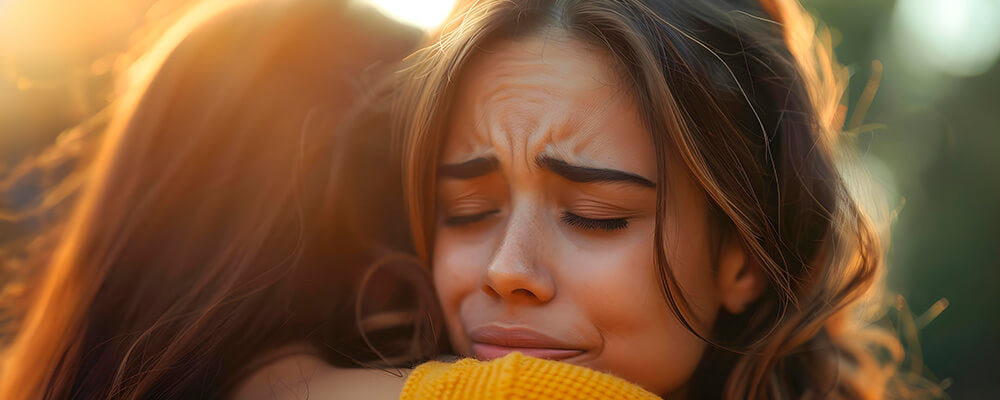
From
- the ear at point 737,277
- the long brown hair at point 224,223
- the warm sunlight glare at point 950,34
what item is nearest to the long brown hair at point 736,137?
the ear at point 737,277

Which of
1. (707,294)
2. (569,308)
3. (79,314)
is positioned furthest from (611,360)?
(79,314)

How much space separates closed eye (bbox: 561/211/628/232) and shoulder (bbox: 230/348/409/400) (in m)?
0.34

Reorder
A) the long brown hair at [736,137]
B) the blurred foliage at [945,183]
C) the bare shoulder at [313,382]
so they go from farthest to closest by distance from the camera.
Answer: the blurred foliage at [945,183] → the long brown hair at [736,137] → the bare shoulder at [313,382]

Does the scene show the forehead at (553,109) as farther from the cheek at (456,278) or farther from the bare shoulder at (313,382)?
the bare shoulder at (313,382)

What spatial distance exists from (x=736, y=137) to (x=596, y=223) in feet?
0.95

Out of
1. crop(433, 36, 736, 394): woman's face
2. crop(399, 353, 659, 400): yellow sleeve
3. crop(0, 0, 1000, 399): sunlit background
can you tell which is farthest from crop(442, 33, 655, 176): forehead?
crop(0, 0, 1000, 399): sunlit background

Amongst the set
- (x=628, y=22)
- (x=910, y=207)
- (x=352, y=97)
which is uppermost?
(x=628, y=22)

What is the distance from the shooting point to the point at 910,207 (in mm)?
3609

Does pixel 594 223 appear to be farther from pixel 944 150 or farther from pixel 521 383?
pixel 944 150

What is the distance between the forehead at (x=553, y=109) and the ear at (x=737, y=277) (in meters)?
0.23

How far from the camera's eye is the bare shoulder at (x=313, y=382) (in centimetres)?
114

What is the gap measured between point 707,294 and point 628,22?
46cm

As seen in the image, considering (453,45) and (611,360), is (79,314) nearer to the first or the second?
(453,45)

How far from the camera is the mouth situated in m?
1.17
